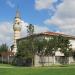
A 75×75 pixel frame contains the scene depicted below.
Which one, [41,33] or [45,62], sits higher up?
[41,33]

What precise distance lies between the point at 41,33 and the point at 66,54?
15.3 m

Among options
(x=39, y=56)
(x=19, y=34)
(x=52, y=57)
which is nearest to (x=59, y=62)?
(x=52, y=57)

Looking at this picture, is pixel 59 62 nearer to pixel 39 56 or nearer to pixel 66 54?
pixel 66 54

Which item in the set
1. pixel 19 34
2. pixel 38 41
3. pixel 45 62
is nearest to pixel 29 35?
pixel 38 41

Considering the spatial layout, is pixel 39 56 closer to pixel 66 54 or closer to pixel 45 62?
pixel 45 62

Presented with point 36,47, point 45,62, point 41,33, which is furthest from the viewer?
point 41,33

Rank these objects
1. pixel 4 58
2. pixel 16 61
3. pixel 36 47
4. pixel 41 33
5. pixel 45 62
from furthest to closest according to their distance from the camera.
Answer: pixel 4 58
pixel 41 33
pixel 16 61
pixel 45 62
pixel 36 47

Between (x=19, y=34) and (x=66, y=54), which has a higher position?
(x=19, y=34)

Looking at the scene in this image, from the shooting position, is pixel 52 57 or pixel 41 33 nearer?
pixel 52 57

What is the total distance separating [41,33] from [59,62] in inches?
540

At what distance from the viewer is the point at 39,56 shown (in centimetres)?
7144

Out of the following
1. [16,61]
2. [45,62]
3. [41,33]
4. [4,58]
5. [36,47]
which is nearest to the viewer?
[36,47]

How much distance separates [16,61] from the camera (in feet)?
260

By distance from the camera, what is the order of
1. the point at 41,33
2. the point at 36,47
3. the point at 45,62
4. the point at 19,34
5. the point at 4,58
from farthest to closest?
the point at 19,34, the point at 4,58, the point at 41,33, the point at 45,62, the point at 36,47
